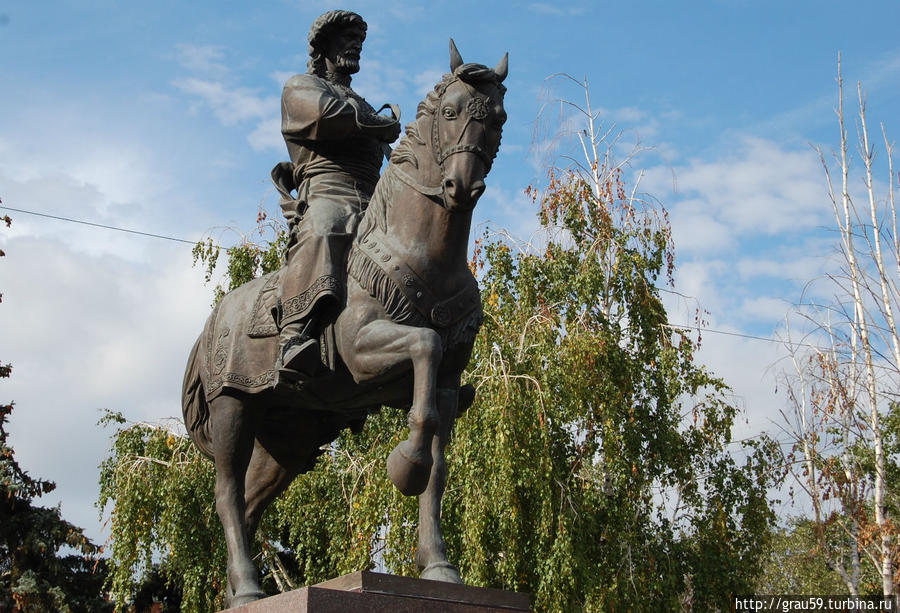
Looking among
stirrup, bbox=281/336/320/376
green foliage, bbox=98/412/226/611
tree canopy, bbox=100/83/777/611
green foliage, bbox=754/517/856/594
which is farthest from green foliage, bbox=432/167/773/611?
green foliage, bbox=754/517/856/594

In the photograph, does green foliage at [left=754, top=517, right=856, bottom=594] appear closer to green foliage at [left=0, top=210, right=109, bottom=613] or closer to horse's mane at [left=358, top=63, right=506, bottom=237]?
green foliage at [left=0, top=210, right=109, bottom=613]

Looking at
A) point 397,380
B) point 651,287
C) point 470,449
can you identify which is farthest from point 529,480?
point 397,380

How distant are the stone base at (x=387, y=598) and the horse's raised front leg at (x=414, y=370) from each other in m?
0.41

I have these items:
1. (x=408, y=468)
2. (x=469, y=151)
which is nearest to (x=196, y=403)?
(x=408, y=468)

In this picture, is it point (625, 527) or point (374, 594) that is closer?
point (374, 594)

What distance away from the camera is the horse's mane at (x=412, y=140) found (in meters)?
4.90

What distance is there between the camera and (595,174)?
20500 mm

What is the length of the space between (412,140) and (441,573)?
1.99 meters

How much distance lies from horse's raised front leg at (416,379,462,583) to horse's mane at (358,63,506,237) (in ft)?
2.92

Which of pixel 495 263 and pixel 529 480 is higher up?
pixel 495 263

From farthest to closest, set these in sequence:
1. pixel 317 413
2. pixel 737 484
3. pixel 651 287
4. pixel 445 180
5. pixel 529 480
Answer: pixel 651 287
pixel 737 484
pixel 529 480
pixel 317 413
pixel 445 180

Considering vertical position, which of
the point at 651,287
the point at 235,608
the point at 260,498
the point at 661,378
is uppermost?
the point at 651,287

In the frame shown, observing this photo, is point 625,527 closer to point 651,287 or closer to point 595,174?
point 651,287

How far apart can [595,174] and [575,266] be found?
10.3ft
